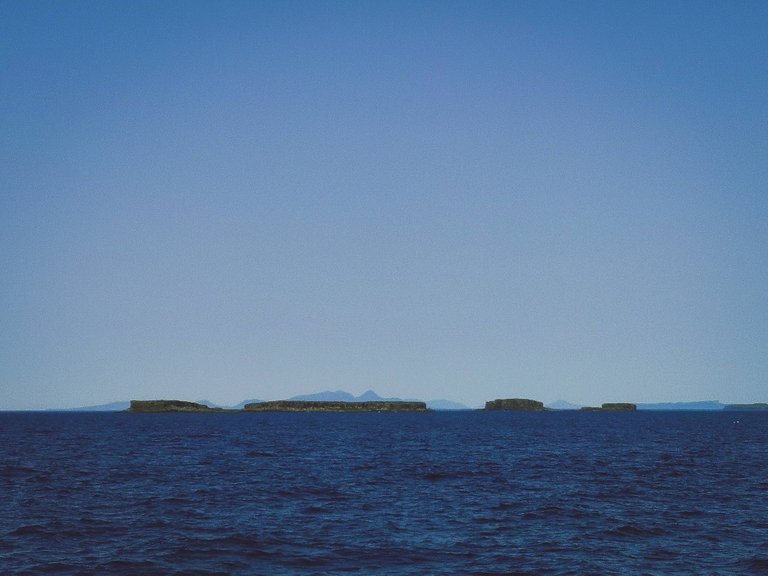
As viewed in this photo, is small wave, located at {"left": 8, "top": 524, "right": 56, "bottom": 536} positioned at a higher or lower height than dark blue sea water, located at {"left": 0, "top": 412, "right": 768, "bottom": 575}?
higher

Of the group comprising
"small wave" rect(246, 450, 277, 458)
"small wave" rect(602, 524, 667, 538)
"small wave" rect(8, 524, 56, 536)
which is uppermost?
"small wave" rect(8, 524, 56, 536)

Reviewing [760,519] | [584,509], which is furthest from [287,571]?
[760,519]

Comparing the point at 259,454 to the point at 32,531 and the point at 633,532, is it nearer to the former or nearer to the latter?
the point at 32,531

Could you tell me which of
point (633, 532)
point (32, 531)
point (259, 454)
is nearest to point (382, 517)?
point (633, 532)

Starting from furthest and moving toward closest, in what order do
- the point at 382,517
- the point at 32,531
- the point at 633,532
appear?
the point at 382,517 → the point at 633,532 → the point at 32,531

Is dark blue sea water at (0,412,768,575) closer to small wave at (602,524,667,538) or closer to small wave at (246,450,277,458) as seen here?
small wave at (602,524,667,538)

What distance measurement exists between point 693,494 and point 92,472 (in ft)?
165

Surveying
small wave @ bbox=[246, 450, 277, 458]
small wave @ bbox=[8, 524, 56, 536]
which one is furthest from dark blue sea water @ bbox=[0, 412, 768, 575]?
small wave @ bbox=[246, 450, 277, 458]

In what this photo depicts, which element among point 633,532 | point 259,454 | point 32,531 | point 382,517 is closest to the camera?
point 32,531

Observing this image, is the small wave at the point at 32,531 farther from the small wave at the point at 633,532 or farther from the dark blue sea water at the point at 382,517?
the small wave at the point at 633,532

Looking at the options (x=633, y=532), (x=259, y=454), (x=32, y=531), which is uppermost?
(x=32, y=531)

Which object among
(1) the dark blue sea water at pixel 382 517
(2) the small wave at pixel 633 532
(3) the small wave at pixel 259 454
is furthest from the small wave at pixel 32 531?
(3) the small wave at pixel 259 454

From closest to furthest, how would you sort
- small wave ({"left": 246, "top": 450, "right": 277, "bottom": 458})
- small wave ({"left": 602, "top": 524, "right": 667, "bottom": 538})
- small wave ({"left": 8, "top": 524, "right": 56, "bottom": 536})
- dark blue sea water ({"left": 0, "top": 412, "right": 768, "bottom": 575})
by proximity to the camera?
1. dark blue sea water ({"left": 0, "top": 412, "right": 768, "bottom": 575})
2. small wave ({"left": 8, "top": 524, "right": 56, "bottom": 536})
3. small wave ({"left": 602, "top": 524, "right": 667, "bottom": 538})
4. small wave ({"left": 246, "top": 450, "right": 277, "bottom": 458})

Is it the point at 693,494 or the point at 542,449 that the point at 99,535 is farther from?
the point at 542,449
